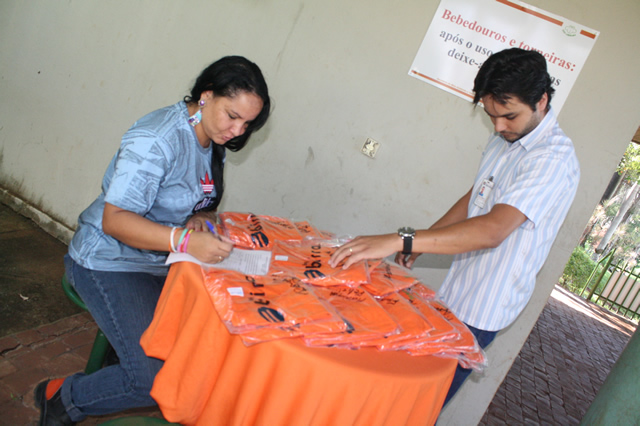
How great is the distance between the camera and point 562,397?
5031 mm

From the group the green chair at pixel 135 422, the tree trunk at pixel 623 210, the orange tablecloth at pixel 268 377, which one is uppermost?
the tree trunk at pixel 623 210

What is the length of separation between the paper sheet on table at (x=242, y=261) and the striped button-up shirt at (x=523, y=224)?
0.93 meters

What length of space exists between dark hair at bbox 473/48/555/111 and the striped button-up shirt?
0.18 metres

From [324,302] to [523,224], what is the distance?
91cm

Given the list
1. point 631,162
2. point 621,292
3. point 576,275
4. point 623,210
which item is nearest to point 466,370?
point 621,292

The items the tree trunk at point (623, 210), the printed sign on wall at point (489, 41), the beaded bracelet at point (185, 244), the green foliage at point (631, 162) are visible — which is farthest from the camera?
the tree trunk at point (623, 210)

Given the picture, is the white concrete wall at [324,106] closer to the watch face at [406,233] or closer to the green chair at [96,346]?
the watch face at [406,233]

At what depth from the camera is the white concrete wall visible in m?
2.66

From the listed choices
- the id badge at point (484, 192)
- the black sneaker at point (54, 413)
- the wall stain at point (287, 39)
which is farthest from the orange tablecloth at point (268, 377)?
the wall stain at point (287, 39)

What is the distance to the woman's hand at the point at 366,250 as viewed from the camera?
1.74 meters

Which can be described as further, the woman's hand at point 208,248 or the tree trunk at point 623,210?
the tree trunk at point 623,210

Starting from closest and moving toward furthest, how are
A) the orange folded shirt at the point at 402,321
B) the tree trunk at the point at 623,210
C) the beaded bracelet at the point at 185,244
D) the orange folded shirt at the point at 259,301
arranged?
1. the orange folded shirt at the point at 259,301
2. the orange folded shirt at the point at 402,321
3. the beaded bracelet at the point at 185,244
4. the tree trunk at the point at 623,210

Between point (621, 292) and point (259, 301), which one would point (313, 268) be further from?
point (621, 292)

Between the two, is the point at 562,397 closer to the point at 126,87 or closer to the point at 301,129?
the point at 301,129
